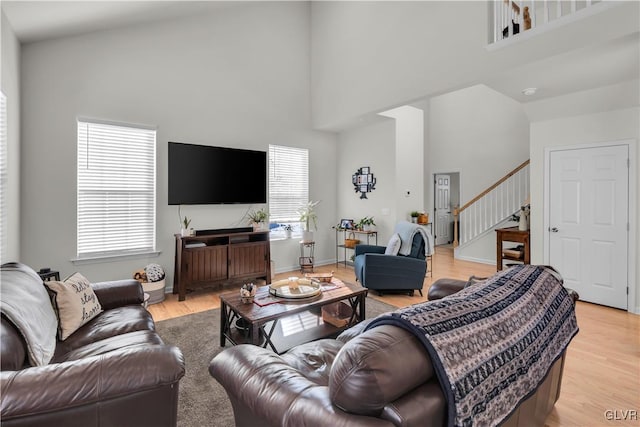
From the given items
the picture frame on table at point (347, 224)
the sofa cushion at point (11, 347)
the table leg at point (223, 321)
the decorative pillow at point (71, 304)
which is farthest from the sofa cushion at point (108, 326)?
the picture frame on table at point (347, 224)

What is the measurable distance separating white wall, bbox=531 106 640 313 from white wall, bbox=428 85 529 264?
2.16 meters

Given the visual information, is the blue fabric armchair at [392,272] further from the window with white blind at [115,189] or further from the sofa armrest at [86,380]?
the sofa armrest at [86,380]

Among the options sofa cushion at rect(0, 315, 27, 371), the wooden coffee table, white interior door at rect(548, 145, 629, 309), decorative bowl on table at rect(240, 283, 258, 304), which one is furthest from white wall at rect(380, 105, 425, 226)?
sofa cushion at rect(0, 315, 27, 371)

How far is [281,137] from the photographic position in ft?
18.0

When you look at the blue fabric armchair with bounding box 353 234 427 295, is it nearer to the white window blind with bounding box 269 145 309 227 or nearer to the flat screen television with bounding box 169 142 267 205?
the white window blind with bounding box 269 145 309 227

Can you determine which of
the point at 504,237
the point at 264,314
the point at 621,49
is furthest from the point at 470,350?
the point at 504,237

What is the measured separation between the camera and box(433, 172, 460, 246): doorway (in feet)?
27.6

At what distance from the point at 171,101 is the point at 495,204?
615cm

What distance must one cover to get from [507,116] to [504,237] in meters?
3.08

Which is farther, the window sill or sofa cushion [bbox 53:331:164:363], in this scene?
the window sill

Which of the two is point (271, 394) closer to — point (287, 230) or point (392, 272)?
point (392, 272)

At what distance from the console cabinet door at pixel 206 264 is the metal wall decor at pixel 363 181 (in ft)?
9.08

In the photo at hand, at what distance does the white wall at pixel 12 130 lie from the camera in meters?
2.85

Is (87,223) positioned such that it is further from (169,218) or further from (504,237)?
(504,237)
